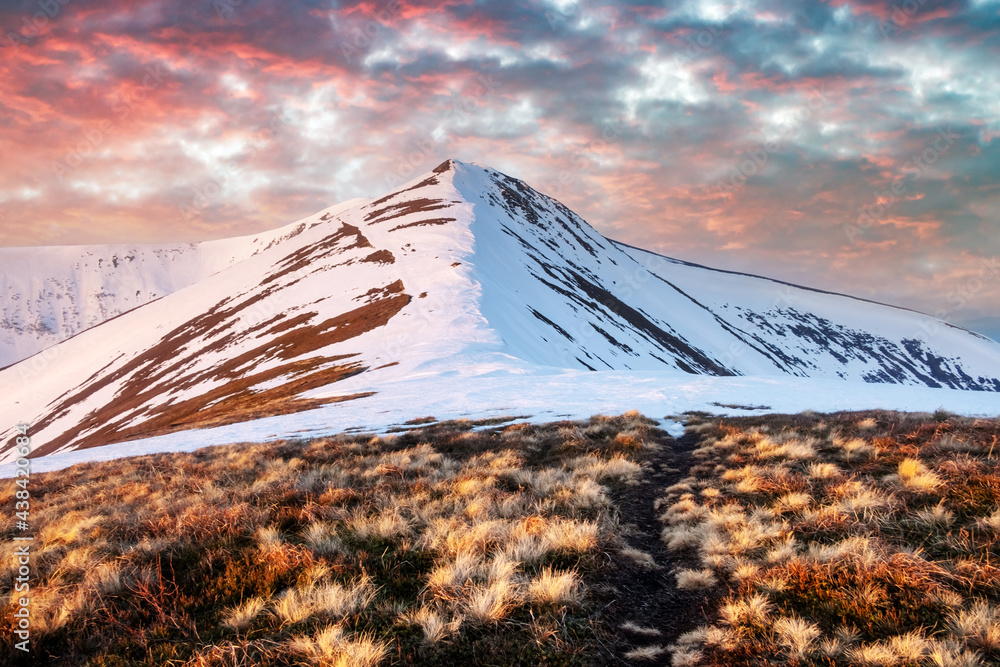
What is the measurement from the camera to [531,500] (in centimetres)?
826

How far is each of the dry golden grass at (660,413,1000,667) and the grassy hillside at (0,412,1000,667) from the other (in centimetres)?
2

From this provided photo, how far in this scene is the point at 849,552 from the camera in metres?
5.59

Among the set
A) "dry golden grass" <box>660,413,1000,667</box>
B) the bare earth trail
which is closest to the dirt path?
the bare earth trail

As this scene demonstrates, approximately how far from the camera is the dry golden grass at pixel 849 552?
4.34m

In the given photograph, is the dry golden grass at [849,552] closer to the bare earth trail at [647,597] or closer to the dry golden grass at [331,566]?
the bare earth trail at [647,597]

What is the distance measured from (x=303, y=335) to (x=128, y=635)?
5489 centimetres

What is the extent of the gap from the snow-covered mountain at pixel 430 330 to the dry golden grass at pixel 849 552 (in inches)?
548

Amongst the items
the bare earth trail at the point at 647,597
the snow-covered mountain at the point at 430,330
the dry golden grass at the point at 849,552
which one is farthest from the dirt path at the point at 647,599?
the snow-covered mountain at the point at 430,330

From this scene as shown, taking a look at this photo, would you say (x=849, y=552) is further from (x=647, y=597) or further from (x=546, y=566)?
(x=546, y=566)

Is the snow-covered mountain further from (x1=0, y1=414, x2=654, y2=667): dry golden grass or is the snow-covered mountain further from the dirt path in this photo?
(x1=0, y1=414, x2=654, y2=667): dry golden grass

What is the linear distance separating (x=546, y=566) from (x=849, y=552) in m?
3.43

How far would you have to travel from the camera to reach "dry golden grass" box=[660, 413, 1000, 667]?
4.34m

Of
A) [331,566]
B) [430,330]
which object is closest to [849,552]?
[331,566]

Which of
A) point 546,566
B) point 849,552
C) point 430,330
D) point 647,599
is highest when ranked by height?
point 430,330
